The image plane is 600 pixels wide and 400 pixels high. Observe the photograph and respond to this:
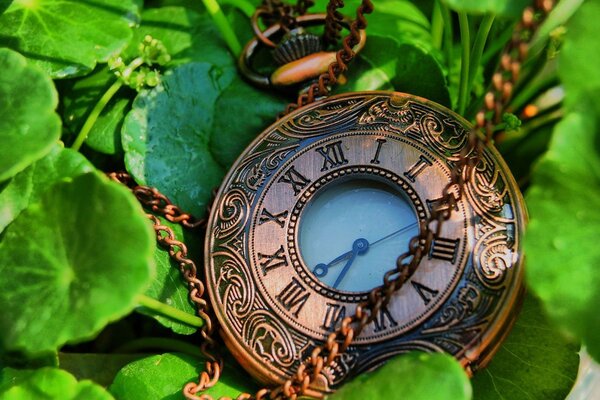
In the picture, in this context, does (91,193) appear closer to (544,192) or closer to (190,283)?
(190,283)

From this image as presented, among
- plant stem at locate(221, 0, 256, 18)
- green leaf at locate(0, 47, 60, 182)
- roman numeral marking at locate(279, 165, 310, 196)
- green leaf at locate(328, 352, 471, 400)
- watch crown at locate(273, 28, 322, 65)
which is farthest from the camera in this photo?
plant stem at locate(221, 0, 256, 18)

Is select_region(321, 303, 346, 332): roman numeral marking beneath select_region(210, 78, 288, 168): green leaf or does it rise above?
beneath

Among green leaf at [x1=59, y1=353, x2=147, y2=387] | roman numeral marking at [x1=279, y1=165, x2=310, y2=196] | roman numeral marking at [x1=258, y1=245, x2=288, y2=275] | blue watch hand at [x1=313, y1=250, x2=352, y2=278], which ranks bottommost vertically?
green leaf at [x1=59, y1=353, x2=147, y2=387]

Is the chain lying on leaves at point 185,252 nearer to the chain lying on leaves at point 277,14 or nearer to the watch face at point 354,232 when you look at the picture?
the watch face at point 354,232

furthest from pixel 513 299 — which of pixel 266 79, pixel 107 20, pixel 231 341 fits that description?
pixel 107 20

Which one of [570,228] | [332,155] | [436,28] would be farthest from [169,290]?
[436,28]

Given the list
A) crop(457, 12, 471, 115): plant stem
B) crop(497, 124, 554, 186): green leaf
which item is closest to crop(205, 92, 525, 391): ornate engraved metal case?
crop(457, 12, 471, 115): plant stem

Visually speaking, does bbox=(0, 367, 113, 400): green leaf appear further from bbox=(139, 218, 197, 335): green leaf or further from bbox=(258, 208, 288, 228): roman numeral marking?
bbox=(258, 208, 288, 228): roman numeral marking
